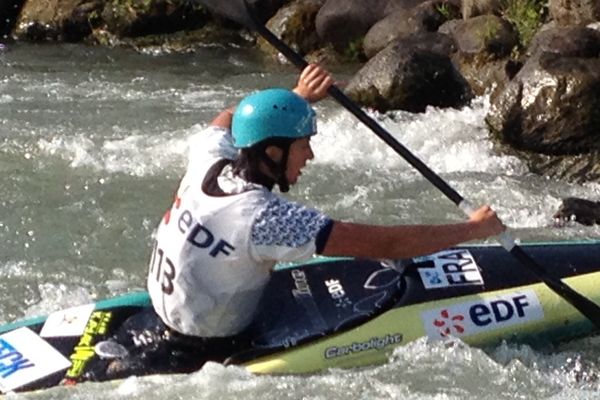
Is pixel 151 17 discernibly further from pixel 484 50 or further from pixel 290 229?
pixel 290 229

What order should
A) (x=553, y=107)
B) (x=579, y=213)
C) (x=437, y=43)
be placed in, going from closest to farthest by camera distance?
(x=579, y=213) → (x=553, y=107) → (x=437, y=43)

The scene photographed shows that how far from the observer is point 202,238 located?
4.70 m

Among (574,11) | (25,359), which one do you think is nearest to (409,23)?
(574,11)

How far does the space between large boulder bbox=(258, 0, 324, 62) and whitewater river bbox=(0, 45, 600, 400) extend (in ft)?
1.60

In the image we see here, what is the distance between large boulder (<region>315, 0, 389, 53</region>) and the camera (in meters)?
12.9

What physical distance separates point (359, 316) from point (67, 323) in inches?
46.0

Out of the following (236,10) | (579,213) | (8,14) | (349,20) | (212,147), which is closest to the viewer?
(212,147)

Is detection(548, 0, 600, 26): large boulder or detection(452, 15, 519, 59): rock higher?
detection(548, 0, 600, 26): large boulder

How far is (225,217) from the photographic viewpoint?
183 inches

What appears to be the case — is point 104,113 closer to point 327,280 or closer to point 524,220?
point 524,220

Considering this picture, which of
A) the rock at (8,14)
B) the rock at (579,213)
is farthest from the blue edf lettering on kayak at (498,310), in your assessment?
the rock at (8,14)

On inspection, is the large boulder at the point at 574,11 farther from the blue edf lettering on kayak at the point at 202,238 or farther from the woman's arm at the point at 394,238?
the blue edf lettering on kayak at the point at 202,238

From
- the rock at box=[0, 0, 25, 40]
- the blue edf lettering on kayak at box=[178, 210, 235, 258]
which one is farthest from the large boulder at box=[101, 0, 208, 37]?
the blue edf lettering on kayak at box=[178, 210, 235, 258]

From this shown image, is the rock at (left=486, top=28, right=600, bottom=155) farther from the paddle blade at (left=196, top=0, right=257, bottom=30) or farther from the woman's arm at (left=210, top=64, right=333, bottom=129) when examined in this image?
the woman's arm at (left=210, top=64, right=333, bottom=129)
